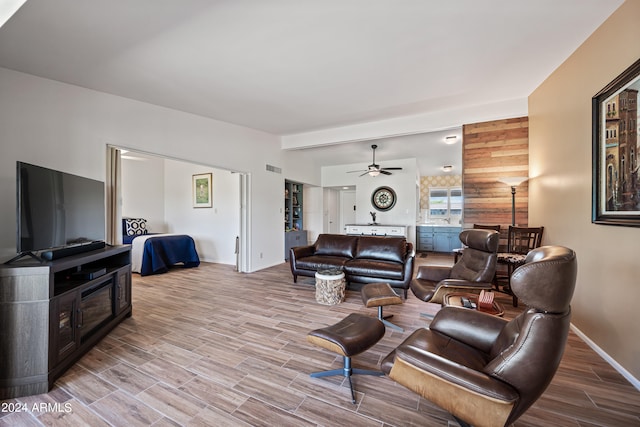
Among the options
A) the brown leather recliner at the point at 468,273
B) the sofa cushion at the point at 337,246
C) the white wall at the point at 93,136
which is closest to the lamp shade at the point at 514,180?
the brown leather recliner at the point at 468,273

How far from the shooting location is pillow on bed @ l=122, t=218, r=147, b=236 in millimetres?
5438

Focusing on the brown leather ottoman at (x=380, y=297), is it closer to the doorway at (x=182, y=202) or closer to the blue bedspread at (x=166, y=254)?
the doorway at (x=182, y=202)

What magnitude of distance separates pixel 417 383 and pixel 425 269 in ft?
6.81

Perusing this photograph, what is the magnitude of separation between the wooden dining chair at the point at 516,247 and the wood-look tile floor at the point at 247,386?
35.7 inches

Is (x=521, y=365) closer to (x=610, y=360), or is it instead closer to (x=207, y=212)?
(x=610, y=360)

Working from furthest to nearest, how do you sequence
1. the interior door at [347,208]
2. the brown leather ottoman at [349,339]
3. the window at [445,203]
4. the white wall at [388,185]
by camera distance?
the interior door at [347,208] < the window at [445,203] < the white wall at [388,185] < the brown leather ottoman at [349,339]

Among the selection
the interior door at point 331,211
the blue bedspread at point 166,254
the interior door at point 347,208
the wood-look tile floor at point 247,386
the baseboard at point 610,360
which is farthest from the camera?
the interior door at point 347,208

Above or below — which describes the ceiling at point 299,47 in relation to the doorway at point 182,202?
above

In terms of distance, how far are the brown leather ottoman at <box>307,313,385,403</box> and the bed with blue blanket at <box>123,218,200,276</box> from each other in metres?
4.33

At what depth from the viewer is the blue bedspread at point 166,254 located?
4.74 m

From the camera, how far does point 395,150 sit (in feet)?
19.1

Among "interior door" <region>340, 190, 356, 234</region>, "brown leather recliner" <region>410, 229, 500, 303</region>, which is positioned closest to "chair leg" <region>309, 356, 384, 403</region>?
"brown leather recliner" <region>410, 229, 500, 303</region>

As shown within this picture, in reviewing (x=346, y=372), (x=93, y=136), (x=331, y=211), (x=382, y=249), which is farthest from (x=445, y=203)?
(x=93, y=136)

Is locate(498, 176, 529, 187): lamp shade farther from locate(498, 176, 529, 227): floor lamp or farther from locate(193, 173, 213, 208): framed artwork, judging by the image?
locate(193, 173, 213, 208): framed artwork
